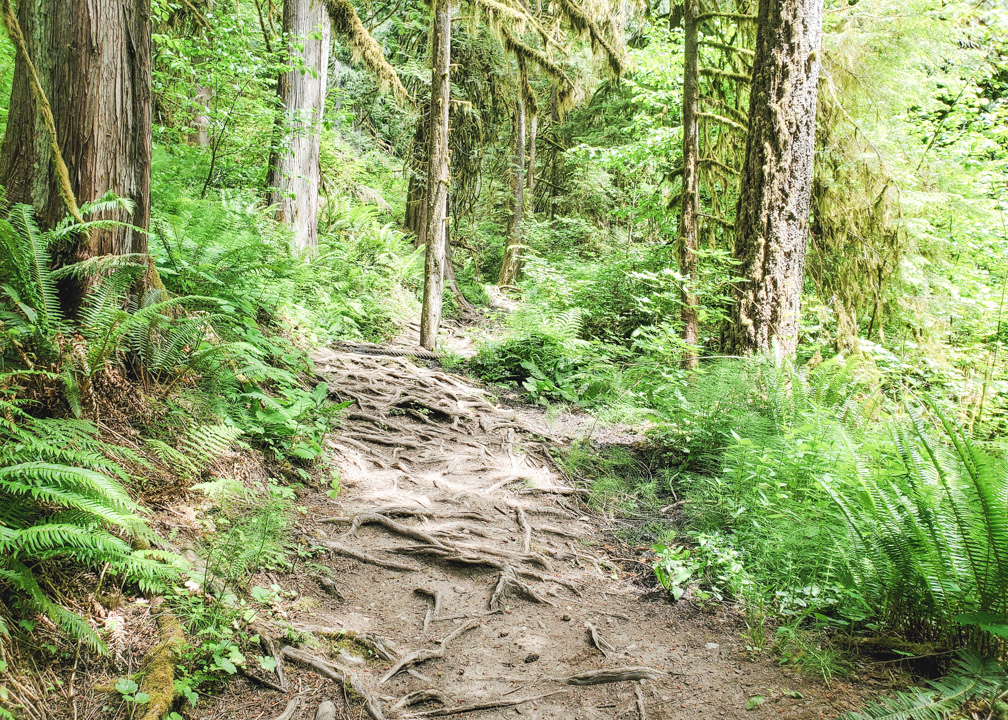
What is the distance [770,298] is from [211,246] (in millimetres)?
5366

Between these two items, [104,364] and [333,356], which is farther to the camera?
[333,356]

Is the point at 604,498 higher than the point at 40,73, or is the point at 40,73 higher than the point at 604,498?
the point at 40,73

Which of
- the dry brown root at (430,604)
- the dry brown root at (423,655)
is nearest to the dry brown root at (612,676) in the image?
the dry brown root at (423,655)

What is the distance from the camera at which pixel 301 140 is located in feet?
30.3

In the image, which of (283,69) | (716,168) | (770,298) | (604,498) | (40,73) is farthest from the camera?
(716,168)

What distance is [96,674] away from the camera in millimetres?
2045

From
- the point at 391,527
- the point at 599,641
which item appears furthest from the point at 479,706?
the point at 391,527

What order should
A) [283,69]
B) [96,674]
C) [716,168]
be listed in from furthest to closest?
[716,168] → [283,69] → [96,674]

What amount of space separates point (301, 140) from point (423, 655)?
8.79m

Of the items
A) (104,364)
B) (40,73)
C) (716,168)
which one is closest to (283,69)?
(40,73)

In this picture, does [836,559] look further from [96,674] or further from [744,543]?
[96,674]

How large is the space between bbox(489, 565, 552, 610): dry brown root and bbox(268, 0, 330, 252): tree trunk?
665cm

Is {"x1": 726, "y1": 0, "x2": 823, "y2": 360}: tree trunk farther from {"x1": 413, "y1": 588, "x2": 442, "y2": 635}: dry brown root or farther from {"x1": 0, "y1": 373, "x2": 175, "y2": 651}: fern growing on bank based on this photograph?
{"x1": 0, "y1": 373, "x2": 175, "y2": 651}: fern growing on bank

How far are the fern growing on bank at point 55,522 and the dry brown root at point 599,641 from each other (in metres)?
2.07
